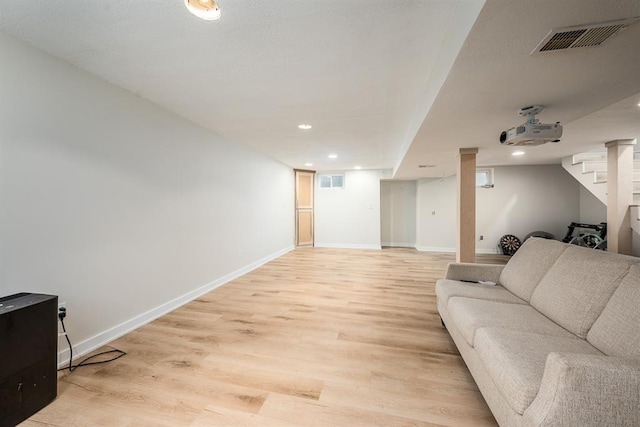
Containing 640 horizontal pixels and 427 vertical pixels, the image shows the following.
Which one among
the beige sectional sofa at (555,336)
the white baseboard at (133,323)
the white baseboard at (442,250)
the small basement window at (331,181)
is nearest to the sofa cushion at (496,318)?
the beige sectional sofa at (555,336)

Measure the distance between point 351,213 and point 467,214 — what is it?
4.05 metres

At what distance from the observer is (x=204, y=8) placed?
136cm

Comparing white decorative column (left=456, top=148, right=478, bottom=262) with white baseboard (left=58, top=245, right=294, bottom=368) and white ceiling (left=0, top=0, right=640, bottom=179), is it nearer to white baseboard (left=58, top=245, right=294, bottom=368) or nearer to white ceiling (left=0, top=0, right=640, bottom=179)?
white ceiling (left=0, top=0, right=640, bottom=179)

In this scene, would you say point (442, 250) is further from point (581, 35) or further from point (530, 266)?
point (581, 35)

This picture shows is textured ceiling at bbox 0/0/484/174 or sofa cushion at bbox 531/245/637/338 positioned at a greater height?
textured ceiling at bbox 0/0/484/174

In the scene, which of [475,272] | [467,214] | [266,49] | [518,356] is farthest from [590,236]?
[266,49]

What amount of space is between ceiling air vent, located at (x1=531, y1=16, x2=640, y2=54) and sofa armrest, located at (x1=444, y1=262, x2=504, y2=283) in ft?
6.24

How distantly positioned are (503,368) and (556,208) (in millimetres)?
6932

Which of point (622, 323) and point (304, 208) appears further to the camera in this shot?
point (304, 208)

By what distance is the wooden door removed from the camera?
734 cm

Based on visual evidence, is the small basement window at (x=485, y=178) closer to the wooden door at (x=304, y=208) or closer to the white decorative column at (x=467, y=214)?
the white decorative column at (x=467, y=214)

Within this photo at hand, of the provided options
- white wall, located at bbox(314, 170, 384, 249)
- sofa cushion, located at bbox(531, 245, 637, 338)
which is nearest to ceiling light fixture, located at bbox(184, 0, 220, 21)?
sofa cushion, located at bbox(531, 245, 637, 338)

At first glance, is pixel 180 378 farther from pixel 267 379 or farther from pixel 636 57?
pixel 636 57

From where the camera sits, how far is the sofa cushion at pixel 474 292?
2.09m
